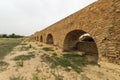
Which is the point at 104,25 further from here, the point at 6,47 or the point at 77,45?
the point at 6,47

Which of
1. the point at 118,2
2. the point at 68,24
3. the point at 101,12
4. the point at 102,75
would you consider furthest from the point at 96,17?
the point at 68,24

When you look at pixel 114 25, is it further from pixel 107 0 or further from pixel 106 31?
pixel 107 0

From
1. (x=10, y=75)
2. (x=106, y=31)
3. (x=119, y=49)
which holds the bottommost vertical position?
(x=10, y=75)

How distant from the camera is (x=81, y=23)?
7.60 m

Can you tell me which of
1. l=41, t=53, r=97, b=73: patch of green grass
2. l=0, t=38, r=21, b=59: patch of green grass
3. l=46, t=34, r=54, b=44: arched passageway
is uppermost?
l=46, t=34, r=54, b=44: arched passageway

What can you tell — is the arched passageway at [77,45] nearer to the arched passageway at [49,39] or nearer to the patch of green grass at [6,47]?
the patch of green grass at [6,47]

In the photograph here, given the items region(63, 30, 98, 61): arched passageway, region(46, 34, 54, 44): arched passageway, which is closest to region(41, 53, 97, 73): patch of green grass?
region(63, 30, 98, 61): arched passageway

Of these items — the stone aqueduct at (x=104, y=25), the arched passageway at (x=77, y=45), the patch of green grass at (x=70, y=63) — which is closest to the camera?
the stone aqueduct at (x=104, y=25)

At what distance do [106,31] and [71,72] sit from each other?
2300 mm

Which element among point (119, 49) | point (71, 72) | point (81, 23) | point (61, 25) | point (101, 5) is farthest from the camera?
point (61, 25)

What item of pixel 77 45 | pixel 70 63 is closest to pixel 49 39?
pixel 77 45

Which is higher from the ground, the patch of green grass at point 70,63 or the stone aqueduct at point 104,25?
the stone aqueduct at point 104,25

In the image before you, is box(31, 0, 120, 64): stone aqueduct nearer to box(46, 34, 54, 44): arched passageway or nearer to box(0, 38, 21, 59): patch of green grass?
box(0, 38, 21, 59): patch of green grass

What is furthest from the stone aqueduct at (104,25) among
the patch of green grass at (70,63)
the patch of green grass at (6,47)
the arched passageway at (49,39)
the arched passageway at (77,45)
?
the arched passageway at (49,39)
